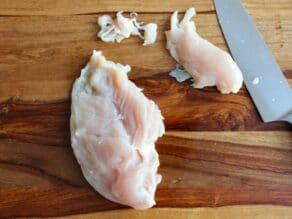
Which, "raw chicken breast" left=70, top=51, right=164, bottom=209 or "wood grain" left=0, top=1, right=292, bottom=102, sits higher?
"wood grain" left=0, top=1, right=292, bottom=102

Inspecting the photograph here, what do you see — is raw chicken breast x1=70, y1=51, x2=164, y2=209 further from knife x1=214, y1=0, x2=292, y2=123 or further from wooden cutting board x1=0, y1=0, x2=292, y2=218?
knife x1=214, y1=0, x2=292, y2=123

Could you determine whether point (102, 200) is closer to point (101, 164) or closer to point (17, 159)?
point (101, 164)

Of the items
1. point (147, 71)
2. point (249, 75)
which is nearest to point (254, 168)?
point (249, 75)

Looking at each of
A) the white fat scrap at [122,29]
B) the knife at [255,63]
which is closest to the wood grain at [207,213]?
the knife at [255,63]

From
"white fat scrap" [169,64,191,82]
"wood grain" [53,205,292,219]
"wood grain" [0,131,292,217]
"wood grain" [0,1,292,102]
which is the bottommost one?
"wood grain" [53,205,292,219]

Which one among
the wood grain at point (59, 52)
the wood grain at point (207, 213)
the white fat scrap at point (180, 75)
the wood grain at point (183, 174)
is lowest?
the wood grain at point (207, 213)

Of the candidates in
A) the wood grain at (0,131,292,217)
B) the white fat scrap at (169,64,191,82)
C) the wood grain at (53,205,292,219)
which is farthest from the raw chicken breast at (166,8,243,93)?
the wood grain at (53,205,292,219)

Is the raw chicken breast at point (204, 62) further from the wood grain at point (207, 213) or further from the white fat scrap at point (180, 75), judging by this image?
the wood grain at point (207, 213)
